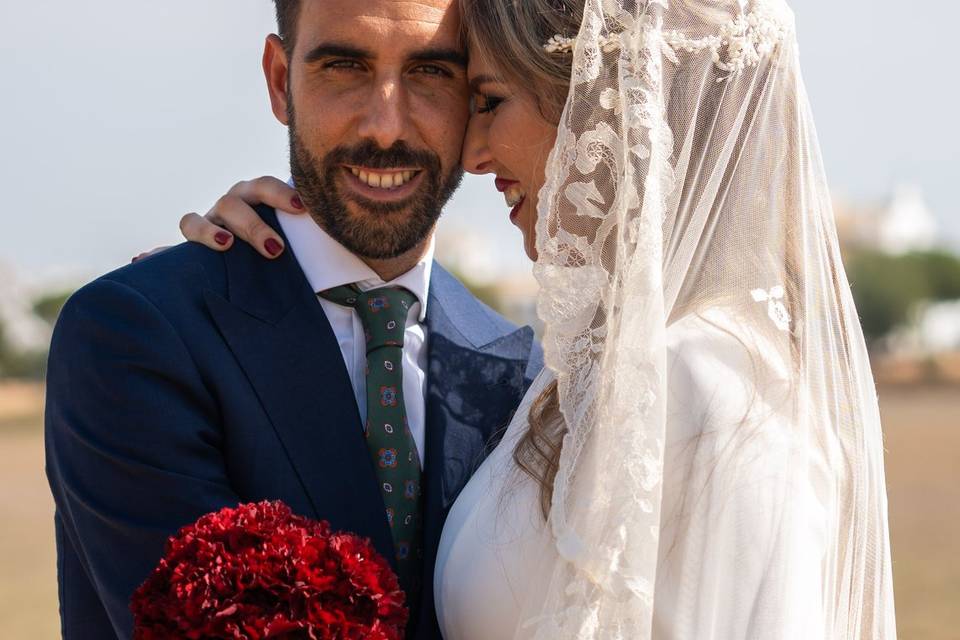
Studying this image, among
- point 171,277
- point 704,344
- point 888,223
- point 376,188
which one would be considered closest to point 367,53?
point 376,188

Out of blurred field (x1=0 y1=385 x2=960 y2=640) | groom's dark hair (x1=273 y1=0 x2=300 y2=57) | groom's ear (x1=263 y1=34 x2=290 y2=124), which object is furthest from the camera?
blurred field (x1=0 y1=385 x2=960 y2=640)

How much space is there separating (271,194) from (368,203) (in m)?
0.37

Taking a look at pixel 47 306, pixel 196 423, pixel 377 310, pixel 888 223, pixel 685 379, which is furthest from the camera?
pixel 888 223

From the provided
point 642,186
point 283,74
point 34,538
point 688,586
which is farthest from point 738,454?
point 34,538

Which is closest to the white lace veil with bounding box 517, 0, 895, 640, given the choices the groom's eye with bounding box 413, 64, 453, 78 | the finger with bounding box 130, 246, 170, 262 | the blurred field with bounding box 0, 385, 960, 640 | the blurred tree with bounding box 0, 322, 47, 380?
the groom's eye with bounding box 413, 64, 453, 78

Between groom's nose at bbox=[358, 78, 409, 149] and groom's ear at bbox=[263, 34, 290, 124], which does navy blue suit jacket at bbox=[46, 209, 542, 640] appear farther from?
groom's ear at bbox=[263, 34, 290, 124]

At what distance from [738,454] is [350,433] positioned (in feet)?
4.11

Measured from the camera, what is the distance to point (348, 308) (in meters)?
4.30

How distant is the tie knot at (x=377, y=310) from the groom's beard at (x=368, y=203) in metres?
0.13

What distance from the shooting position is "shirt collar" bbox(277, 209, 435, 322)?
428 centimetres

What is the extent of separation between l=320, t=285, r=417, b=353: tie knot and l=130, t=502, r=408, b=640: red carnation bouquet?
1187 mm

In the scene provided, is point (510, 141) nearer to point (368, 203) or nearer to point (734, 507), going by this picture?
point (368, 203)

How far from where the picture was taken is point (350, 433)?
156 inches

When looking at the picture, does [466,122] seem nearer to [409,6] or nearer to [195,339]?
[409,6]
